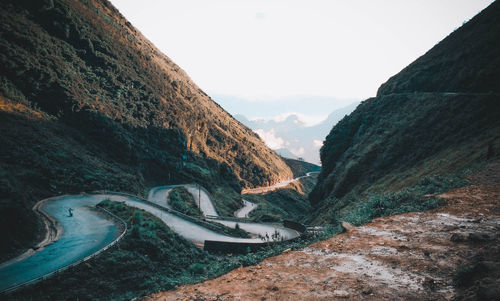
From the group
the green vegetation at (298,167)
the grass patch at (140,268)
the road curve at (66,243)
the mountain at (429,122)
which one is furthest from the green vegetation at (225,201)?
the green vegetation at (298,167)

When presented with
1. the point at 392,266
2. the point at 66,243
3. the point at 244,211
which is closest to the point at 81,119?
the point at 66,243

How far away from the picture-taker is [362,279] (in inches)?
238

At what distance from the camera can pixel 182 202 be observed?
41.3 m

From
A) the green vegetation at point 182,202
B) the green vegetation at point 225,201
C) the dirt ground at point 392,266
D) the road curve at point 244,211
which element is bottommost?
the road curve at point 244,211

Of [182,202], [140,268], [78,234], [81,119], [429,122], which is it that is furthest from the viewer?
[81,119]

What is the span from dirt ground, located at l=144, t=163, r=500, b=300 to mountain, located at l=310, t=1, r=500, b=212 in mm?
12189

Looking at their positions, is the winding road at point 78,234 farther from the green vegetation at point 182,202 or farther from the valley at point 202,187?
the green vegetation at point 182,202

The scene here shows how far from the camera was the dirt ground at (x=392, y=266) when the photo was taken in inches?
200

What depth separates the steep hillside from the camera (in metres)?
28.6

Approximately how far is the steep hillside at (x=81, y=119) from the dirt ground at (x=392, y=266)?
15.7m

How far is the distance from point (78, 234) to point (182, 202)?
76.1 feet

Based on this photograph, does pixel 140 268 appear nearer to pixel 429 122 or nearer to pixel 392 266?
pixel 392 266

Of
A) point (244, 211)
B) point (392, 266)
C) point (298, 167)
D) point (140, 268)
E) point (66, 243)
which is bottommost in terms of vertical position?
point (244, 211)

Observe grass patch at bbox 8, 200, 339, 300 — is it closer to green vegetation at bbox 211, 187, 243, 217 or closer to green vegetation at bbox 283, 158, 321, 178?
green vegetation at bbox 211, 187, 243, 217
